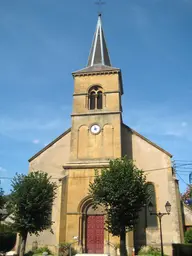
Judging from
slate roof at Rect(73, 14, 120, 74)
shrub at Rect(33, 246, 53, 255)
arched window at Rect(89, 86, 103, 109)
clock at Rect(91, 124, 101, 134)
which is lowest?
shrub at Rect(33, 246, 53, 255)

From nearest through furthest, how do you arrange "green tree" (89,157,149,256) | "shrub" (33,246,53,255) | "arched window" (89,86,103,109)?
"green tree" (89,157,149,256)
"shrub" (33,246,53,255)
"arched window" (89,86,103,109)

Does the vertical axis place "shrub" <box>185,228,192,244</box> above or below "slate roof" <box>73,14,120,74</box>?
below

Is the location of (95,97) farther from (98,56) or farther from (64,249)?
(64,249)

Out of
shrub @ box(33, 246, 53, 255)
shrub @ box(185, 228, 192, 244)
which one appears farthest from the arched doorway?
shrub @ box(185, 228, 192, 244)

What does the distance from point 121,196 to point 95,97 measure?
11.8 meters

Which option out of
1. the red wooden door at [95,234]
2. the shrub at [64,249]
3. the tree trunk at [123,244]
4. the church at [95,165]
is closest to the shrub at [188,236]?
the church at [95,165]

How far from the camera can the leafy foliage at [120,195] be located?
1909cm

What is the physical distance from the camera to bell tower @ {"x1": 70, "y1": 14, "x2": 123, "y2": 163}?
2505 cm

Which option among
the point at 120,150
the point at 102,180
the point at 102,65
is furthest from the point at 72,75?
the point at 102,180

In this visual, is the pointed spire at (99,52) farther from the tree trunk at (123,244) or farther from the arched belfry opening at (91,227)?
the tree trunk at (123,244)

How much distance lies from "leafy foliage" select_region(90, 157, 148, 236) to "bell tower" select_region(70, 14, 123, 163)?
4.48 m

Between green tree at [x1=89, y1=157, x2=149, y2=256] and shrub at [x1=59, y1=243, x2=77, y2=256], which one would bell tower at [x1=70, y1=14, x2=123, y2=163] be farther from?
shrub at [x1=59, y1=243, x2=77, y2=256]

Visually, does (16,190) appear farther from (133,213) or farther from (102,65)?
(102,65)

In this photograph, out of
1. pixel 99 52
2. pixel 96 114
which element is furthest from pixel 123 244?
pixel 99 52
